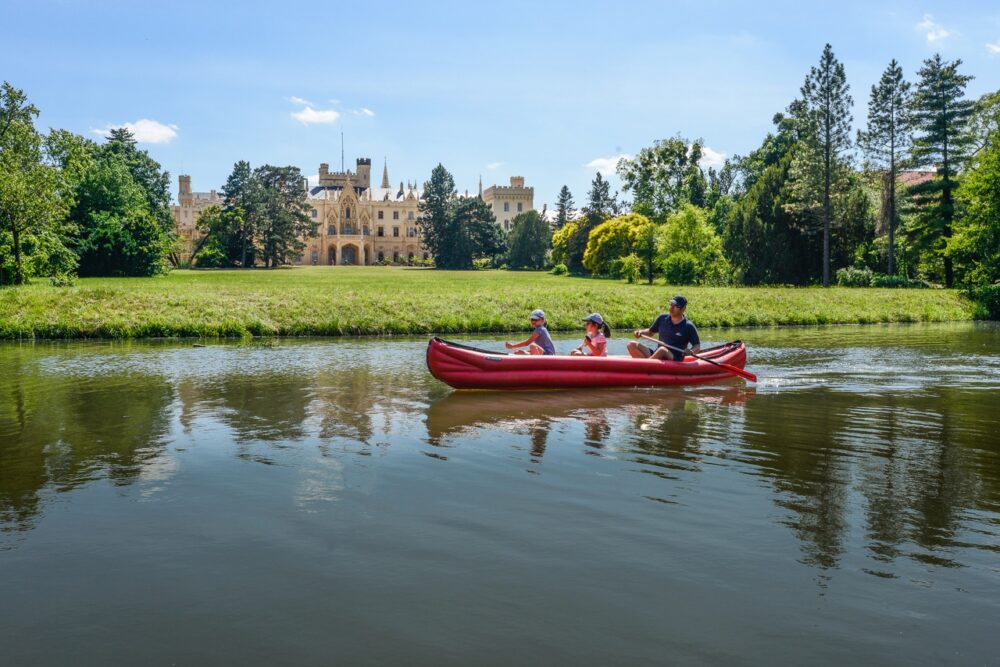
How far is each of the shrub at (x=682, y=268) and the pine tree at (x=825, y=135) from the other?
281 inches

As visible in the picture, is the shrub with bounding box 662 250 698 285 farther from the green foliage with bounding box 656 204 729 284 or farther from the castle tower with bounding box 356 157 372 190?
the castle tower with bounding box 356 157 372 190

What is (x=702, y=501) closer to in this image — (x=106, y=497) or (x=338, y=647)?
(x=338, y=647)

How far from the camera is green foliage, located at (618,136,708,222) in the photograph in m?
66.8

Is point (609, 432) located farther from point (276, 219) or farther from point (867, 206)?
point (276, 219)

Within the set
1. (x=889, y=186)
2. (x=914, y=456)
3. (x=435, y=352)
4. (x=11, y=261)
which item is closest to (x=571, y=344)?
(x=435, y=352)

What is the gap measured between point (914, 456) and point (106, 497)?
26.1 ft

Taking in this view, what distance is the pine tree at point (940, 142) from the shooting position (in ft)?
140

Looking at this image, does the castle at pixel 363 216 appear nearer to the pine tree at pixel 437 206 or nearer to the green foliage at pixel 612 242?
the pine tree at pixel 437 206

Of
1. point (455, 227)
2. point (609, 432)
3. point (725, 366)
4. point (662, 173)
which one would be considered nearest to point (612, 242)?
point (662, 173)

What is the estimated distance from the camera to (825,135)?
45438mm

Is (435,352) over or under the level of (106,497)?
over

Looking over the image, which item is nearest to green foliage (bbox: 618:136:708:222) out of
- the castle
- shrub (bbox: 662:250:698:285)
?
shrub (bbox: 662:250:698:285)

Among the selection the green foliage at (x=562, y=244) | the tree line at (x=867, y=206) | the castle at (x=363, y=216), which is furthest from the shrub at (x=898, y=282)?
the castle at (x=363, y=216)

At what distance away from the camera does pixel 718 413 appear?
11586 millimetres
